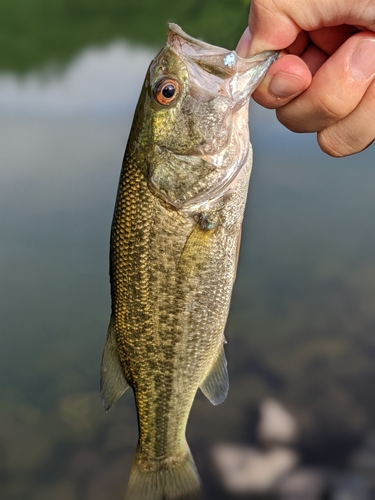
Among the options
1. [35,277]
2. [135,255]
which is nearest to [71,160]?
[35,277]

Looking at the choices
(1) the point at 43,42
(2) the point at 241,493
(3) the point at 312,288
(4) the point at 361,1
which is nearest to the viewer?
(4) the point at 361,1

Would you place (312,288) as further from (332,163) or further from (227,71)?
(227,71)

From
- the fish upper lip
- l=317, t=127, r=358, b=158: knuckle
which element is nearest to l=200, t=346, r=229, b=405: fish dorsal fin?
l=317, t=127, r=358, b=158: knuckle

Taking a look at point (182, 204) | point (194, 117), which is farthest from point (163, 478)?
point (194, 117)

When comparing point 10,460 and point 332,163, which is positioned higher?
point 332,163

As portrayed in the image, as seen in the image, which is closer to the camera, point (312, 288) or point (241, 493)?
point (241, 493)

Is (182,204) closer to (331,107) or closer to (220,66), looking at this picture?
(220,66)

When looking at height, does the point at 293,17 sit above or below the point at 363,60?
above
